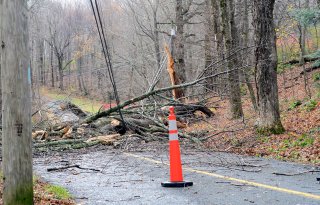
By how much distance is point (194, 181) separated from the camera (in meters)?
6.87

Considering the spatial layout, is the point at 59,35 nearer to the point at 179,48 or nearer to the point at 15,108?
the point at 179,48

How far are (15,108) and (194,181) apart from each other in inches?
134

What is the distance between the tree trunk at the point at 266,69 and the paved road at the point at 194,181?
9.55ft

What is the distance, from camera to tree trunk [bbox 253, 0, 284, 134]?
12.4 metres

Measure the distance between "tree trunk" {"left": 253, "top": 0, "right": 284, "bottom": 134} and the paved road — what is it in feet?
9.55

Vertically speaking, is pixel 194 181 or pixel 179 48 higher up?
pixel 179 48

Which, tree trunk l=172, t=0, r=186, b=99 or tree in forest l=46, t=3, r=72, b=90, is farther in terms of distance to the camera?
tree in forest l=46, t=3, r=72, b=90

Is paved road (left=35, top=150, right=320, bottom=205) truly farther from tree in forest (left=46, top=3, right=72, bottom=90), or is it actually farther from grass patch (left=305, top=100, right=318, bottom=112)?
tree in forest (left=46, top=3, right=72, bottom=90)

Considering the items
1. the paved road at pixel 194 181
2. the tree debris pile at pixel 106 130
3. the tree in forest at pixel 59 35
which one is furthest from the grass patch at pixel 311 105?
the tree in forest at pixel 59 35

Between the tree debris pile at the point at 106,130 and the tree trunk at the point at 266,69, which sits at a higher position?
the tree trunk at the point at 266,69

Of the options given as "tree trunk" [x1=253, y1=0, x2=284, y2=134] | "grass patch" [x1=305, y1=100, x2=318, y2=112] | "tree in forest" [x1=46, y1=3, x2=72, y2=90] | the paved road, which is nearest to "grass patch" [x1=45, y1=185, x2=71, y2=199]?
the paved road

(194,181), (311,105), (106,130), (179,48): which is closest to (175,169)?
(194,181)

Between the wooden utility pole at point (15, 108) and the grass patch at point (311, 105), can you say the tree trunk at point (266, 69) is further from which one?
the wooden utility pole at point (15, 108)

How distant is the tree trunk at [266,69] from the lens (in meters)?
12.4
